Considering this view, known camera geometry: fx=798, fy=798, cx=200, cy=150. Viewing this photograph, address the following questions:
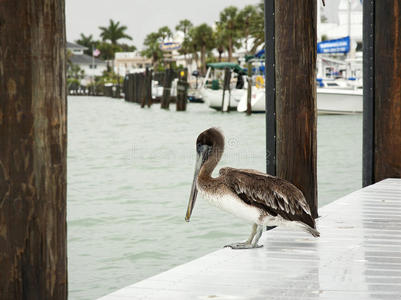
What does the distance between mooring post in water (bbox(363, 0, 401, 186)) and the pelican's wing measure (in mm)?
3404

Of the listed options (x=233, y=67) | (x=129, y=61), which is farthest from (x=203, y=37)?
(x=233, y=67)

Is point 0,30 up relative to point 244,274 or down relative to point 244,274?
up

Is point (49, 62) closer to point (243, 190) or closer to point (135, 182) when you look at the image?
point (243, 190)

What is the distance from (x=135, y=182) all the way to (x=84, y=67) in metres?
142

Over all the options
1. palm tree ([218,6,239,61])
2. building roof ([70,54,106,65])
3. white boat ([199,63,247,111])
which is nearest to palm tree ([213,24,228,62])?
palm tree ([218,6,239,61])

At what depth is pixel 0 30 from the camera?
8.56 feet

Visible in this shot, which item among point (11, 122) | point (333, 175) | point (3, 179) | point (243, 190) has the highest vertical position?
point (11, 122)

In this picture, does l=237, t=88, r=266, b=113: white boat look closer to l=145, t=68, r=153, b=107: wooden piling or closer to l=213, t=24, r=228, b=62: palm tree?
l=145, t=68, r=153, b=107: wooden piling

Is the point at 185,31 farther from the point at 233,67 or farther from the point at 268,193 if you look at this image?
the point at 268,193

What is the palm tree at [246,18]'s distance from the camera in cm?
9504

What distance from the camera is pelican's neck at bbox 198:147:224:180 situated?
4.68m

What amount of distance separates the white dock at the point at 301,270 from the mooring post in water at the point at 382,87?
223 centimetres

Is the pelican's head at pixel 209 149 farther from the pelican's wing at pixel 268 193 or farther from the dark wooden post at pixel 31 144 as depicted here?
the dark wooden post at pixel 31 144

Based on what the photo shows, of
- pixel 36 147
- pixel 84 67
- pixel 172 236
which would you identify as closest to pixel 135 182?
pixel 172 236
